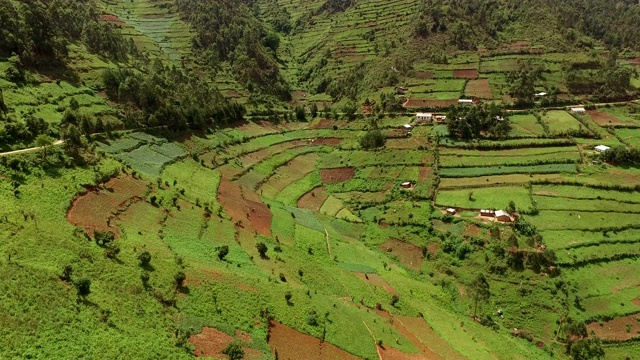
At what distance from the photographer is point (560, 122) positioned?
107250 millimetres

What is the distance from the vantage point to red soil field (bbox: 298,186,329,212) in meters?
87.3

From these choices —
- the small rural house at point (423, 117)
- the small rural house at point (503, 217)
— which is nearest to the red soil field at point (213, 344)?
the small rural house at point (503, 217)

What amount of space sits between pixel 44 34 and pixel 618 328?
117075 mm

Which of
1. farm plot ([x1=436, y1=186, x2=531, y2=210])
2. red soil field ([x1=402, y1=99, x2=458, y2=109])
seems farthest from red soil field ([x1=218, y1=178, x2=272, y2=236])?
red soil field ([x1=402, y1=99, x2=458, y2=109])

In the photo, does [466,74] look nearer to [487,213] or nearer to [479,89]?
[479,89]

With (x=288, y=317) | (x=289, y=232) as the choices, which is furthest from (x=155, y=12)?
(x=288, y=317)

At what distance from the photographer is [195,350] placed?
37.0m

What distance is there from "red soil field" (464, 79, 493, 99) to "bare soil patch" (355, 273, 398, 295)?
8101 centimetres

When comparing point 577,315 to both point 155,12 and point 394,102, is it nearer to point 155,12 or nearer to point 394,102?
point 394,102

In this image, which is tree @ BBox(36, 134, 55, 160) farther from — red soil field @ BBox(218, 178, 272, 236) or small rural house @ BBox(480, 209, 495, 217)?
small rural house @ BBox(480, 209, 495, 217)

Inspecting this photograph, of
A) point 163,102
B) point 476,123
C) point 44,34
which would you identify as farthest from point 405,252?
point 44,34

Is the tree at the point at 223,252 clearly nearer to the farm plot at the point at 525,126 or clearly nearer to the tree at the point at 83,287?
the tree at the point at 83,287

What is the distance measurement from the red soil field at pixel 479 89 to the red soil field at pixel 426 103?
8036mm

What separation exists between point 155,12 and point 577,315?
191m
